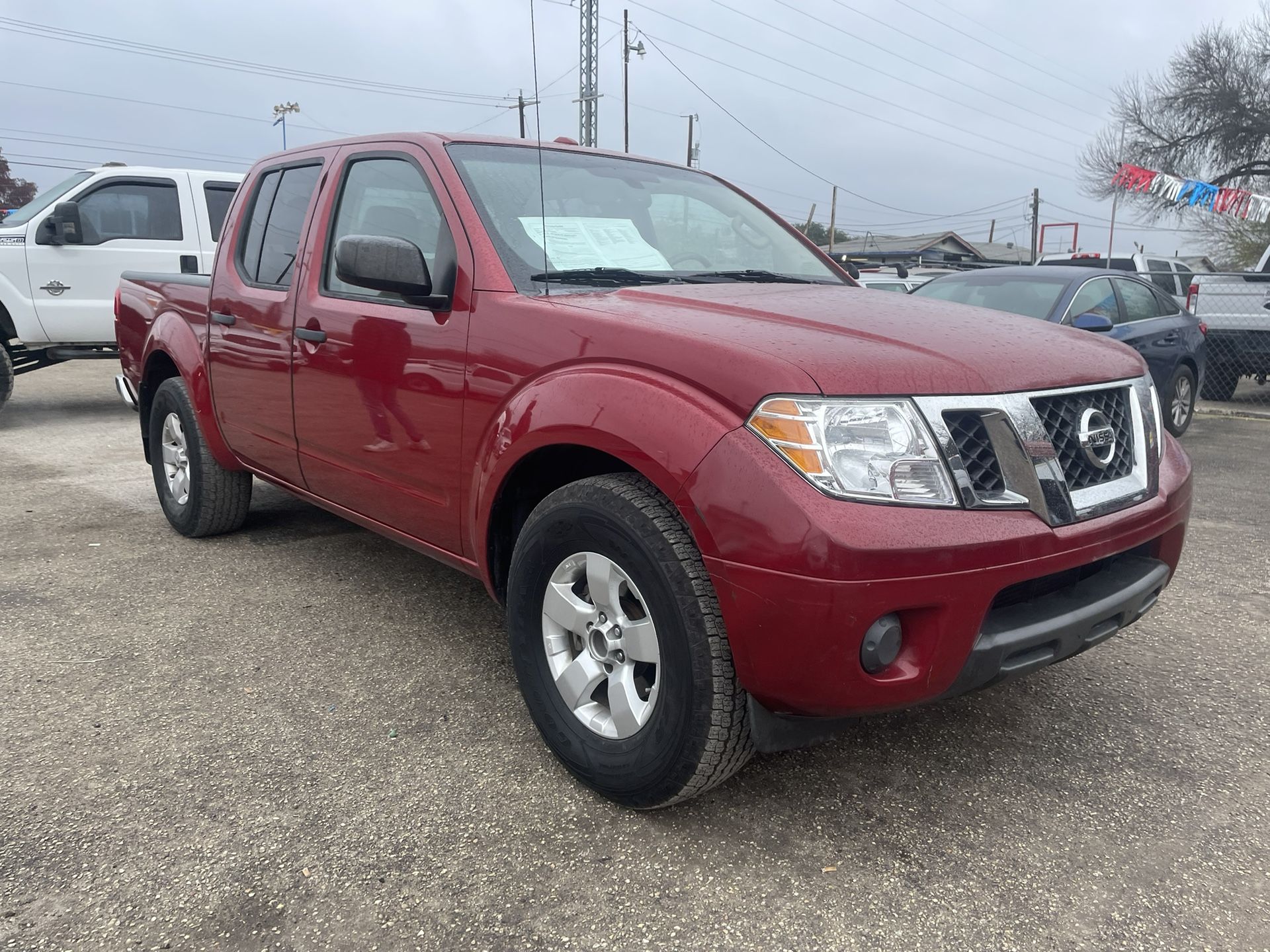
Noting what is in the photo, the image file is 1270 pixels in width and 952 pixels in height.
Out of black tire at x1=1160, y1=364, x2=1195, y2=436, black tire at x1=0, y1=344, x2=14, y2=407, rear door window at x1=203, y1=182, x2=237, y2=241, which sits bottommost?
black tire at x1=1160, y1=364, x2=1195, y2=436

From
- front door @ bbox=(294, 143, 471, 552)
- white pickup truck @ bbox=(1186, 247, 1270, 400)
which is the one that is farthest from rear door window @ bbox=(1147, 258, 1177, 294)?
front door @ bbox=(294, 143, 471, 552)

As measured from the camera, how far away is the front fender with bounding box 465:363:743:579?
2043mm

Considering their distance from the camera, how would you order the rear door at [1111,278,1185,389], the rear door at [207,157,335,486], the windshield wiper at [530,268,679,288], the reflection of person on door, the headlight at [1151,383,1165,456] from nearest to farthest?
the headlight at [1151,383,1165,456]
the windshield wiper at [530,268,679,288]
the reflection of person on door
the rear door at [207,157,335,486]
the rear door at [1111,278,1185,389]

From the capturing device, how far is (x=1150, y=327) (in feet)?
25.8

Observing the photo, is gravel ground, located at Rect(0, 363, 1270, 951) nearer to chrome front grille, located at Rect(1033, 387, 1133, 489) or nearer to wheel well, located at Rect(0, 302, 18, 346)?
chrome front grille, located at Rect(1033, 387, 1133, 489)

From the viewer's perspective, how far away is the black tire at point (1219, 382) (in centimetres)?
1072

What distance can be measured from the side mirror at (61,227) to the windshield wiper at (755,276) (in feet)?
24.0

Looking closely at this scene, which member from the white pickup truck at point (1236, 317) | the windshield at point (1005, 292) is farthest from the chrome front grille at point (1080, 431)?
the white pickup truck at point (1236, 317)

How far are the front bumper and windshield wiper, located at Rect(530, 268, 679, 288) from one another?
0.99 m

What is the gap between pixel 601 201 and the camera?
3.15 meters

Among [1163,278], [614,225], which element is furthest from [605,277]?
[1163,278]

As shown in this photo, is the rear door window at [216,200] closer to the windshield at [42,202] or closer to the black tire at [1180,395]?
the windshield at [42,202]

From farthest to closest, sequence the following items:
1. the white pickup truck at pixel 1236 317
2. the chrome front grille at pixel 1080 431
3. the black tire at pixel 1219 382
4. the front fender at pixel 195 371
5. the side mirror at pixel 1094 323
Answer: the black tire at pixel 1219 382 → the white pickup truck at pixel 1236 317 → the side mirror at pixel 1094 323 → the front fender at pixel 195 371 → the chrome front grille at pixel 1080 431

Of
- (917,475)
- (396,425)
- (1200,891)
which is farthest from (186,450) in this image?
(1200,891)
